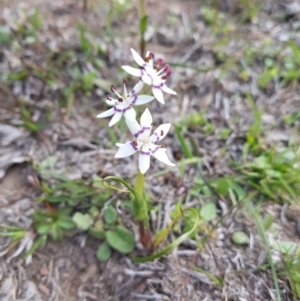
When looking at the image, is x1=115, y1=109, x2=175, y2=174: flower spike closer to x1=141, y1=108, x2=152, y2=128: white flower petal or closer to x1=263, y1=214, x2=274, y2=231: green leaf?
x1=141, y1=108, x2=152, y2=128: white flower petal

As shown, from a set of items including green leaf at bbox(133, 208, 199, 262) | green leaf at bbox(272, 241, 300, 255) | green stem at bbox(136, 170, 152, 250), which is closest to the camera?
green stem at bbox(136, 170, 152, 250)

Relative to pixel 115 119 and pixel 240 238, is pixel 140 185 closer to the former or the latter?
pixel 115 119

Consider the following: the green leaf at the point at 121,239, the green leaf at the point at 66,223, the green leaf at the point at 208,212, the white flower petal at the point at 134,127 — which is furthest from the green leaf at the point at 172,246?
the white flower petal at the point at 134,127

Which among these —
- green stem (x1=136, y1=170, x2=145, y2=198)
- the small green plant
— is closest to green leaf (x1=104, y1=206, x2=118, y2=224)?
green stem (x1=136, y1=170, x2=145, y2=198)

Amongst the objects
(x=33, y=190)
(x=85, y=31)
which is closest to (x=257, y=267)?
(x=33, y=190)

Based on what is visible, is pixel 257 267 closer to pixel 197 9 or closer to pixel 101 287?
pixel 101 287

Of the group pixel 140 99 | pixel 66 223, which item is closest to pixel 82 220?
pixel 66 223
